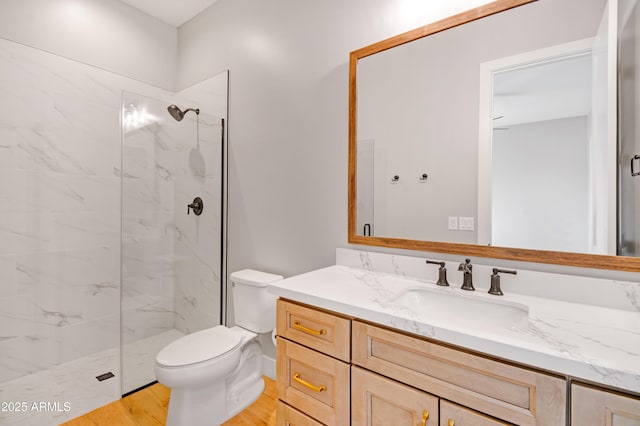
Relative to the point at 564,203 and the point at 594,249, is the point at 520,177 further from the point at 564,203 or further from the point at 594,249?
the point at 594,249

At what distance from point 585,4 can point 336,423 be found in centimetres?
173

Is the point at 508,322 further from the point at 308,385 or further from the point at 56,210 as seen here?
the point at 56,210

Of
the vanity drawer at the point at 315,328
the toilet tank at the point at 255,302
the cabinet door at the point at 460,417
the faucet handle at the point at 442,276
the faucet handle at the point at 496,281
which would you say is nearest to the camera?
the cabinet door at the point at 460,417

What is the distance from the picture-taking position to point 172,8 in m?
2.58

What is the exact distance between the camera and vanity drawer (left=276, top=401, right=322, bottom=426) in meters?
1.23

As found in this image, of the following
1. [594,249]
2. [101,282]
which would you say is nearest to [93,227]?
[101,282]

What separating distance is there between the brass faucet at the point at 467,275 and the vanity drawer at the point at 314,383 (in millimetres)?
577

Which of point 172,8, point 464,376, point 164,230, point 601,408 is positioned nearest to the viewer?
point 601,408

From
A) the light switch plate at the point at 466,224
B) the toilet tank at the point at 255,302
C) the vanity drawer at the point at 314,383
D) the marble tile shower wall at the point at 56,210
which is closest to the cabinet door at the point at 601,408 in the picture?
the vanity drawer at the point at 314,383

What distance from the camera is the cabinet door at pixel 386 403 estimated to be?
93cm

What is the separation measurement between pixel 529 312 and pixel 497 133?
702 millimetres

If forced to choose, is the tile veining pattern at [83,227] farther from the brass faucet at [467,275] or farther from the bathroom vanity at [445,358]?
the brass faucet at [467,275]

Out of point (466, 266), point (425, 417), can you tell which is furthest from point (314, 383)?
point (466, 266)

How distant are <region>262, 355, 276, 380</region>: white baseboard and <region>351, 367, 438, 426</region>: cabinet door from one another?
1.17m
